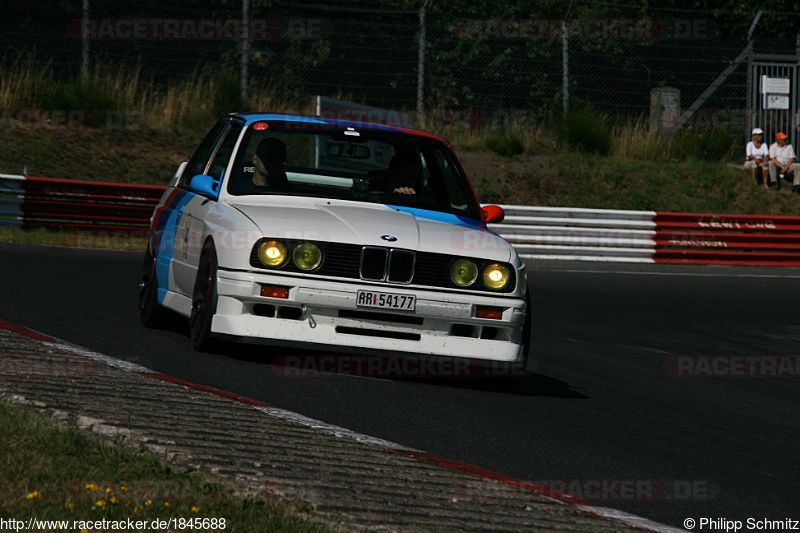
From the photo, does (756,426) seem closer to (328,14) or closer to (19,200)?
(19,200)

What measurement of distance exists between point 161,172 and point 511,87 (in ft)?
25.8

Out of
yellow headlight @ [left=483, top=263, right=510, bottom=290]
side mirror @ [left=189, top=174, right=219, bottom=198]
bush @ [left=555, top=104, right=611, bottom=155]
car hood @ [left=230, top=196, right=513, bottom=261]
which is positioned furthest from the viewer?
bush @ [left=555, top=104, right=611, bottom=155]

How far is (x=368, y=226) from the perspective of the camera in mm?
7473

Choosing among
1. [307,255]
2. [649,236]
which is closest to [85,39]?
[649,236]

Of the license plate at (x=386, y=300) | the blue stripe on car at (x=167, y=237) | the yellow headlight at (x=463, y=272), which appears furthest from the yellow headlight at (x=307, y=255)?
the blue stripe on car at (x=167, y=237)

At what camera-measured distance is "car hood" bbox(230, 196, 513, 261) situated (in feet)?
24.0

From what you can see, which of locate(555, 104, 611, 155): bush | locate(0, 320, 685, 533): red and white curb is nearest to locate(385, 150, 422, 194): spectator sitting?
locate(0, 320, 685, 533): red and white curb

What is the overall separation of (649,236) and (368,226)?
1462cm

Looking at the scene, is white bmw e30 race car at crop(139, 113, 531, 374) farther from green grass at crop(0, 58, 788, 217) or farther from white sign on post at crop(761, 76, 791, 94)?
white sign on post at crop(761, 76, 791, 94)

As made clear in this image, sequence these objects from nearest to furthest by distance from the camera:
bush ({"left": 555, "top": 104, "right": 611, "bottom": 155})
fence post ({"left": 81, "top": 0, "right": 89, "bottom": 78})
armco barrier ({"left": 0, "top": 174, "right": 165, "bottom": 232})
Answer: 1. armco barrier ({"left": 0, "top": 174, "right": 165, "bottom": 232})
2. fence post ({"left": 81, "top": 0, "right": 89, "bottom": 78})
3. bush ({"left": 555, "top": 104, "right": 611, "bottom": 155})

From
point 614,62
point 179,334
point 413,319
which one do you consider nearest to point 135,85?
point 614,62

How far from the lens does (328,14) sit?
27.8 metres

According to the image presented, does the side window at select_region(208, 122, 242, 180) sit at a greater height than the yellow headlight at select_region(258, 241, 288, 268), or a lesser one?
greater

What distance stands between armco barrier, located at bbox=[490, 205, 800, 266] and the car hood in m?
12.3
